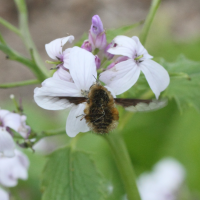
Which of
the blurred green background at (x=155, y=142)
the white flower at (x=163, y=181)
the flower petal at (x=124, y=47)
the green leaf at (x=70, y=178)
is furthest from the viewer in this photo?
the blurred green background at (x=155, y=142)

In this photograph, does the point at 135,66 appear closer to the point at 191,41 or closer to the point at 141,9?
the point at 191,41

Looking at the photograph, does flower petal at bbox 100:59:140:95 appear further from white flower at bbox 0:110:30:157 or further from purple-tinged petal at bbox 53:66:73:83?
white flower at bbox 0:110:30:157

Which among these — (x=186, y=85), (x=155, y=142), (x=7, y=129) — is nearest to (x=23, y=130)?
(x=7, y=129)

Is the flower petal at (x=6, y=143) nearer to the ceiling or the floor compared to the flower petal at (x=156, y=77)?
nearer to the floor

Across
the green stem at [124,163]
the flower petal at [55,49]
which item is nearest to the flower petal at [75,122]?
the flower petal at [55,49]

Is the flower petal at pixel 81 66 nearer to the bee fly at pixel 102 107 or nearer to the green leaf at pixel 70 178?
the bee fly at pixel 102 107

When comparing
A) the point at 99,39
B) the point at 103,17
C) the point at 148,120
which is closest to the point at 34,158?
the point at 148,120

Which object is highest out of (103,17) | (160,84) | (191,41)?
A: (160,84)
